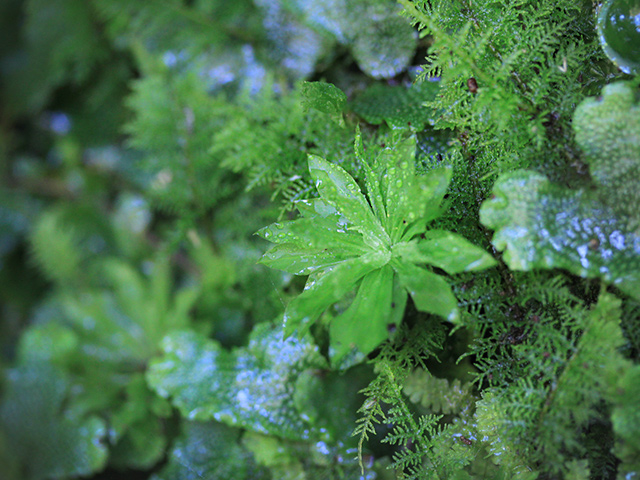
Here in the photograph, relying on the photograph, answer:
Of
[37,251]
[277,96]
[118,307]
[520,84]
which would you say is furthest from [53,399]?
[520,84]

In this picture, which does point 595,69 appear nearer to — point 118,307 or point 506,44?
point 506,44

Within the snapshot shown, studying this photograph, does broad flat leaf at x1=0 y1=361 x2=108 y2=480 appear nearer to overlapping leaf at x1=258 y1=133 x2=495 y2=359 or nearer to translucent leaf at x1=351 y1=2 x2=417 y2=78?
overlapping leaf at x1=258 y1=133 x2=495 y2=359

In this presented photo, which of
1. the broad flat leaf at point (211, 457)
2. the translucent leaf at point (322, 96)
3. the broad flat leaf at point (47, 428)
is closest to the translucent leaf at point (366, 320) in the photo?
the translucent leaf at point (322, 96)

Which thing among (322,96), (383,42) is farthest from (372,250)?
(383,42)

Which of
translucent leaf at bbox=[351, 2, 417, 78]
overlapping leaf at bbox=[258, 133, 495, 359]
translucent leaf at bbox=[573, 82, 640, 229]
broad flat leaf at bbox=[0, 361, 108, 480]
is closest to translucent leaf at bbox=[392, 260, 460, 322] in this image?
overlapping leaf at bbox=[258, 133, 495, 359]

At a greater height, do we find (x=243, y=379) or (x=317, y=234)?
(x=317, y=234)

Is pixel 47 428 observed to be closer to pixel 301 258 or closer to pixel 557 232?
pixel 301 258

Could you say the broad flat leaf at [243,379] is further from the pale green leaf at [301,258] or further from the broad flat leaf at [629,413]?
the broad flat leaf at [629,413]
